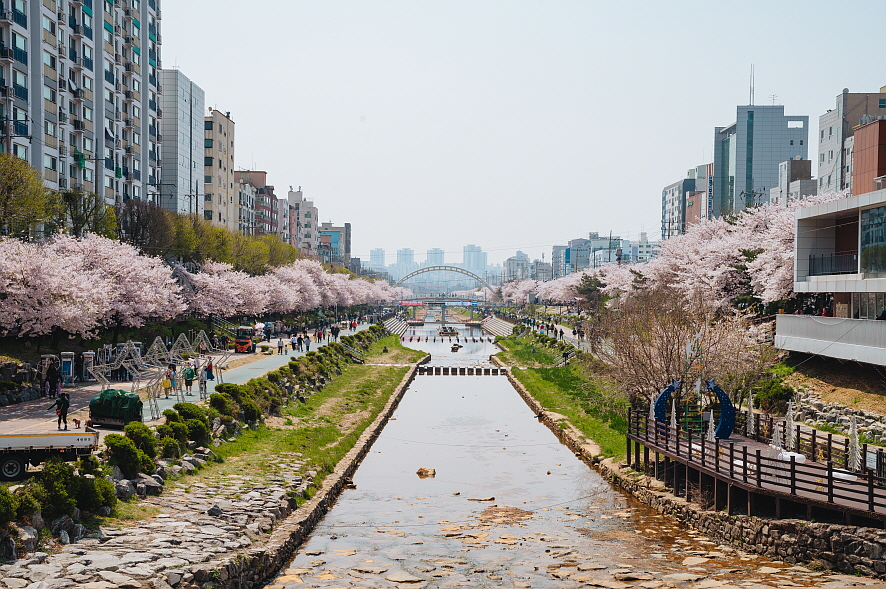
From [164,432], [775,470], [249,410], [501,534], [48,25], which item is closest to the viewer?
[775,470]

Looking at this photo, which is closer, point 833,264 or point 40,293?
point 40,293

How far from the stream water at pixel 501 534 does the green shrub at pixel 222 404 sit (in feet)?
21.6

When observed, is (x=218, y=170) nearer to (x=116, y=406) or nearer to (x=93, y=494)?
(x=116, y=406)

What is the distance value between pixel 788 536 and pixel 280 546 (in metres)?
13.9

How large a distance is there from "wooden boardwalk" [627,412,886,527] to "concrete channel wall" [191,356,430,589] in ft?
39.7

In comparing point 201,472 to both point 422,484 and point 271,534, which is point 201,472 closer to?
point 271,534

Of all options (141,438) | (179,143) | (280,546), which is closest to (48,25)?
(179,143)

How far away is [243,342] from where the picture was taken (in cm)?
6938

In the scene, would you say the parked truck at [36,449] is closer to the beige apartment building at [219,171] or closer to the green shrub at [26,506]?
the green shrub at [26,506]

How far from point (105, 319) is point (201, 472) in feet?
77.4

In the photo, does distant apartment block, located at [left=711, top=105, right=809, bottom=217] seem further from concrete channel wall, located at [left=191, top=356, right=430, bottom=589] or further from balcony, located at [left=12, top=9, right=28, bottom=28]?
concrete channel wall, located at [left=191, top=356, right=430, bottom=589]

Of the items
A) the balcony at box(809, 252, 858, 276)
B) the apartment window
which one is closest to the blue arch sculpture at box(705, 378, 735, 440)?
the balcony at box(809, 252, 858, 276)

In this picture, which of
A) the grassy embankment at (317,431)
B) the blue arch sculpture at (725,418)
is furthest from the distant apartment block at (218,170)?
the blue arch sculpture at (725,418)

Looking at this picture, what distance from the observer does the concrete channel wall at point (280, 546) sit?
64.4 ft
